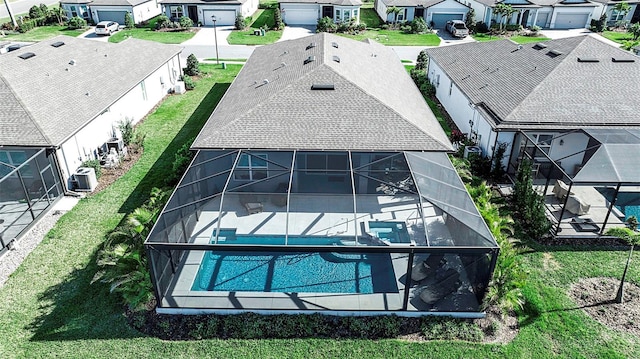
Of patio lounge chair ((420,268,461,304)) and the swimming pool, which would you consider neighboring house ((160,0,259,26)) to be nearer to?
the swimming pool

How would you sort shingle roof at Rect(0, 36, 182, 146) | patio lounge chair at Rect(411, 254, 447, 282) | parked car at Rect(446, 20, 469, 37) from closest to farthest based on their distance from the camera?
patio lounge chair at Rect(411, 254, 447, 282) → shingle roof at Rect(0, 36, 182, 146) → parked car at Rect(446, 20, 469, 37)

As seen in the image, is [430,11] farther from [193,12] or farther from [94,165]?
[94,165]

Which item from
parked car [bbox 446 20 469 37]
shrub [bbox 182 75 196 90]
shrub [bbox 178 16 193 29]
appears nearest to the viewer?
shrub [bbox 182 75 196 90]

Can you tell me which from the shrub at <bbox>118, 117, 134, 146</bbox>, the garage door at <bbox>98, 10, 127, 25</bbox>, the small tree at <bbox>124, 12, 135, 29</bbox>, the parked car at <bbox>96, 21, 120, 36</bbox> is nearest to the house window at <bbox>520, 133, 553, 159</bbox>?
the shrub at <bbox>118, 117, 134, 146</bbox>

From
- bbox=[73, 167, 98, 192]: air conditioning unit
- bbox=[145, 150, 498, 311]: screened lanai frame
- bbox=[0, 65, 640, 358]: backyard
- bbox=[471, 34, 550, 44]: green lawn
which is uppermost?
bbox=[145, 150, 498, 311]: screened lanai frame

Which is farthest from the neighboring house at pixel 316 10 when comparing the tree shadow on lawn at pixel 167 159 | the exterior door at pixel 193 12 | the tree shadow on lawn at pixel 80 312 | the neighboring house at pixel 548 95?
the tree shadow on lawn at pixel 80 312

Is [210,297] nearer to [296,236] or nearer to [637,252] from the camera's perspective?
[296,236]
